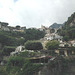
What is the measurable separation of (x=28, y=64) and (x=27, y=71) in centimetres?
148

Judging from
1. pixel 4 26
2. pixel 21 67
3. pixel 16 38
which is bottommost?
pixel 21 67

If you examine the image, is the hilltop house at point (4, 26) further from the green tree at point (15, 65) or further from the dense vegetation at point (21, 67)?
the dense vegetation at point (21, 67)

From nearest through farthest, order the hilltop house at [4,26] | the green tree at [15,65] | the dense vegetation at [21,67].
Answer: the dense vegetation at [21,67] → the green tree at [15,65] → the hilltop house at [4,26]

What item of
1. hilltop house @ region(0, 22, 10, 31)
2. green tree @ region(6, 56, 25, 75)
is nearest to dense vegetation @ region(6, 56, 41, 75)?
green tree @ region(6, 56, 25, 75)

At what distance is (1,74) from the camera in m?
33.4

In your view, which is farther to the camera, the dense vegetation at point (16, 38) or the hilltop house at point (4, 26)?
the hilltop house at point (4, 26)

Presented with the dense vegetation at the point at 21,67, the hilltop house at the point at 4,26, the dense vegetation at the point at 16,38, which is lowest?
the dense vegetation at the point at 21,67

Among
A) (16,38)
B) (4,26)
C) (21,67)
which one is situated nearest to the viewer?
(21,67)

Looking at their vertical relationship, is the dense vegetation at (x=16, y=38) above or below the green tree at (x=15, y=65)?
above

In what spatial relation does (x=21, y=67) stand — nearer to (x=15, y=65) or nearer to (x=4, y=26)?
(x=15, y=65)

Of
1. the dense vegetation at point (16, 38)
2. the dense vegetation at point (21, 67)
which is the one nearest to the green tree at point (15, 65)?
the dense vegetation at point (21, 67)

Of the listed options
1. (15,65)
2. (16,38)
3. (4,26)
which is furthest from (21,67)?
(4,26)

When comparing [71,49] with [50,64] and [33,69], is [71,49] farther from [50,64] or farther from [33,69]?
[33,69]

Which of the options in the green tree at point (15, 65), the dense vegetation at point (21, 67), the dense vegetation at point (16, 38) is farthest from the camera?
the dense vegetation at point (16, 38)
